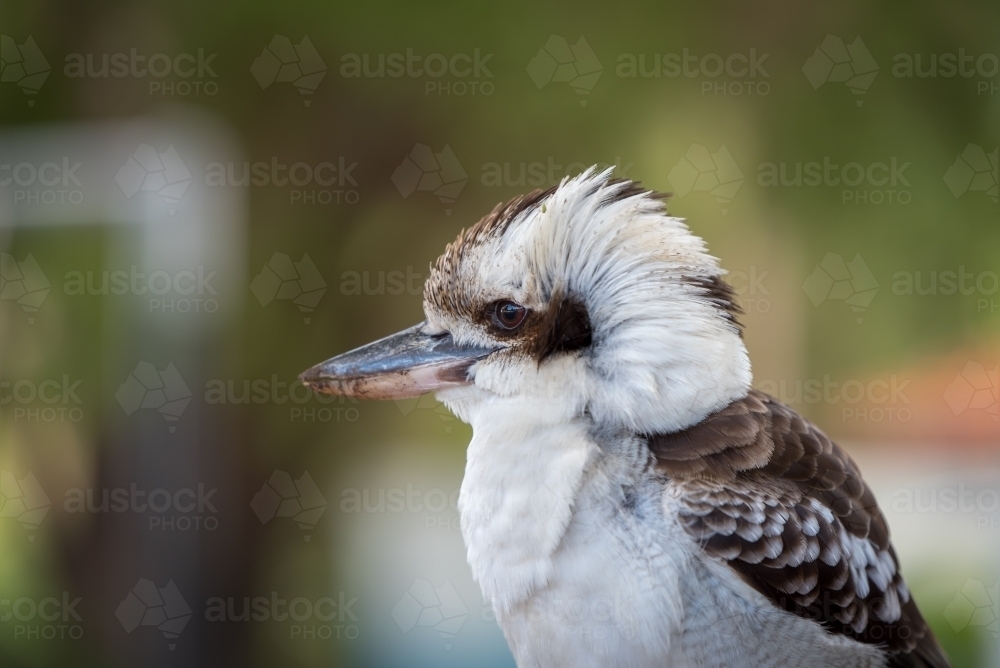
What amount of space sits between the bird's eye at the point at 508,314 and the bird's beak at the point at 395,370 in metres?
0.03

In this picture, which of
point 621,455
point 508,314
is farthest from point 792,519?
point 508,314

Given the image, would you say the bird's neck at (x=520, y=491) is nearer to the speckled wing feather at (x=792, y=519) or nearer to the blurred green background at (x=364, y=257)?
the speckled wing feather at (x=792, y=519)

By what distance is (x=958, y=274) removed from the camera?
190 cm

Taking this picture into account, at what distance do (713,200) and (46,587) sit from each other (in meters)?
1.71

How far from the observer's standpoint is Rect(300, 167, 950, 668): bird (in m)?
0.64

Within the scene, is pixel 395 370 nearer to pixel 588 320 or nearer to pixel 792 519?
pixel 588 320

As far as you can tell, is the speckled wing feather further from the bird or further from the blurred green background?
the blurred green background

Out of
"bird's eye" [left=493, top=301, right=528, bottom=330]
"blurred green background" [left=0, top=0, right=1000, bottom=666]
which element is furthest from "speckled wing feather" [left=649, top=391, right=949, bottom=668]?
"blurred green background" [left=0, top=0, right=1000, bottom=666]

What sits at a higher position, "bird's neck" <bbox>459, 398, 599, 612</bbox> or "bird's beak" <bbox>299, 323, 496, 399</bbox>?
"bird's beak" <bbox>299, 323, 496, 399</bbox>

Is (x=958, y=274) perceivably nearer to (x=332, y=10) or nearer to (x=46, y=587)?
(x=332, y=10)

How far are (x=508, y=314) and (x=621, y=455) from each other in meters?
0.15

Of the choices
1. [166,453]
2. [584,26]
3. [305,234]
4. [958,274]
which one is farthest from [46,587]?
[958,274]

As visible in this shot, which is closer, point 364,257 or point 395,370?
point 395,370

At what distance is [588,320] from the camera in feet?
2.28
